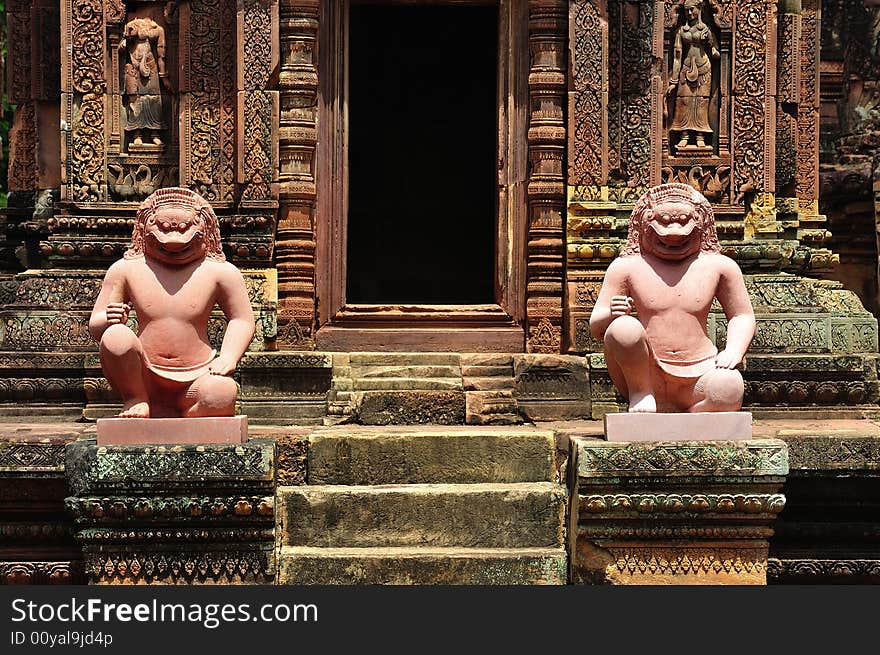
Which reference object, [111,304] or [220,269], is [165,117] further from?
[111,304]

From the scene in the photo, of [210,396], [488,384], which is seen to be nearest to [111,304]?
[210,396]

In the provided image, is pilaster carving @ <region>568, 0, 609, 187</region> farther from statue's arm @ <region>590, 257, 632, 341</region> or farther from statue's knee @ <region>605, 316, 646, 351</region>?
statue's knee @ <region>605, 316, 646, 351</region>

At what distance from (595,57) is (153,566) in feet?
16.7

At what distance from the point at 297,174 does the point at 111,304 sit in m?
2.91

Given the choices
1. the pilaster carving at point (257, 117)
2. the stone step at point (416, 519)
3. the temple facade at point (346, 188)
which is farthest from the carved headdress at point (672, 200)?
the pilaster carving at point (257, 117)

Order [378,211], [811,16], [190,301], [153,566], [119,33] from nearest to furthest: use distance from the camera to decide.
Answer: [153,566]
[190,301]
[119,33]
[811,16]
[378,211]

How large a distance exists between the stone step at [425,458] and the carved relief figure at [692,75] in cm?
334

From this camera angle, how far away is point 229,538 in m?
7.37

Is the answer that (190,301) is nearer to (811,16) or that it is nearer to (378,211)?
(811,16)

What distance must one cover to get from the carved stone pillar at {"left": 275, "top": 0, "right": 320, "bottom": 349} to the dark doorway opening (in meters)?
5.24

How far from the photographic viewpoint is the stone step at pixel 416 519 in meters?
7.76

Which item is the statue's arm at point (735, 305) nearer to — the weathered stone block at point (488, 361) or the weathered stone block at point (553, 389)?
the weathered stone block at point (553, 389)

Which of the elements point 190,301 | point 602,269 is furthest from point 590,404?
point 190,301

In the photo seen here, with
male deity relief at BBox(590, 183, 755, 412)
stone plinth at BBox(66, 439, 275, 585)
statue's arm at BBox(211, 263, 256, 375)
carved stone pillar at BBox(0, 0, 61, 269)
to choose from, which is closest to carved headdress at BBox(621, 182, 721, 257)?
male deity relief at BBox(590, 183, 755, 412)
